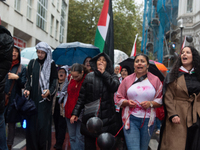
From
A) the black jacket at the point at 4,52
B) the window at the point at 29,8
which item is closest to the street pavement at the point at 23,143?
the black jacket at the point at 4,52

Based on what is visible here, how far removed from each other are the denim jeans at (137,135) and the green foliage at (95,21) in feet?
80.3

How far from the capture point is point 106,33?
5250 mm

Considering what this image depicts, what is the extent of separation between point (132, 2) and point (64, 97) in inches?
1112

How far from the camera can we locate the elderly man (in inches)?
166

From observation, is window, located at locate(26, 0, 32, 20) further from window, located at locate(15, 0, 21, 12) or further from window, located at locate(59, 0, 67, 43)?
window, located at locate(59, 0, 67, 43)

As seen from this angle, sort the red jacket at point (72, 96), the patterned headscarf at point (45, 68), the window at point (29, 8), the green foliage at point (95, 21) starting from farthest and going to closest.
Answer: the green foliage at point (95, 21)
the window at point (29, 8)
the red jacket at point (72, 96)
the patterned headscarf at point (45, 68)

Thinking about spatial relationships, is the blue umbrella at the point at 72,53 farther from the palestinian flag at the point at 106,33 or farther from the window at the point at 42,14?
the window at the point at 42,14

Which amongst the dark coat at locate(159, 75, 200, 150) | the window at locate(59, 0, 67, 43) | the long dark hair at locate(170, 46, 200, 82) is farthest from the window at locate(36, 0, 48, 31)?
the dark coat at locate(159, 75, 200, 150)

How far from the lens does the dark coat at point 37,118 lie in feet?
13.8

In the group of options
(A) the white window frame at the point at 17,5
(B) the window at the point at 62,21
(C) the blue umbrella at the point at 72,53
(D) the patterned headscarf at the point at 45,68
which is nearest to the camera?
(D) the patterned headscarf at the point at 45,68

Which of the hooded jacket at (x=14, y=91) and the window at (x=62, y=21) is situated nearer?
the hooded jacket at (x=14, y=91)

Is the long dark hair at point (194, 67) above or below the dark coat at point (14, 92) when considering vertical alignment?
above

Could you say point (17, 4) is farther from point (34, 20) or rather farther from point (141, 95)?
point (141, 95)

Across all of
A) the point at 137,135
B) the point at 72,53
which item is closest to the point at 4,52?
the point at 137,135
